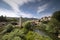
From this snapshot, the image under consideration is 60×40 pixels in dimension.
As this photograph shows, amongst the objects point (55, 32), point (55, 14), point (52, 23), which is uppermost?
point (55, 14)

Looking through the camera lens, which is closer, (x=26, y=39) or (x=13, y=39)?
(x=13, y=39)

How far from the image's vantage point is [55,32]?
17406 mm

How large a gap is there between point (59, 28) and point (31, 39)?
Answer: 9254mm

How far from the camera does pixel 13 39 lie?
7.73 m

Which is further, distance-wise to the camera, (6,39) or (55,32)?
(55,32)

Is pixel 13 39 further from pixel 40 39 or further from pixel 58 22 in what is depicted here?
pixel 58 22

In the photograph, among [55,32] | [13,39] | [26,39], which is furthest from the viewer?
[55,32]

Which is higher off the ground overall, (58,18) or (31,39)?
(58,18)

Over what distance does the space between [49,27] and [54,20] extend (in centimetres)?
128

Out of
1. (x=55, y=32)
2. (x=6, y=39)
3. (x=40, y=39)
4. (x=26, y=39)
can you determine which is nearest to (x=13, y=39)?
(x=6, y=39)

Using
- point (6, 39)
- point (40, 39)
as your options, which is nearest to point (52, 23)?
point (40, 39)

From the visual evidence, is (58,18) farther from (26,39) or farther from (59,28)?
(26,39)

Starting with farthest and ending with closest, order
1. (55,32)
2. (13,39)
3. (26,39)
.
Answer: (55,32) → (26,39) → (13,39)

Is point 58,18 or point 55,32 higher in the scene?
point 58,18
